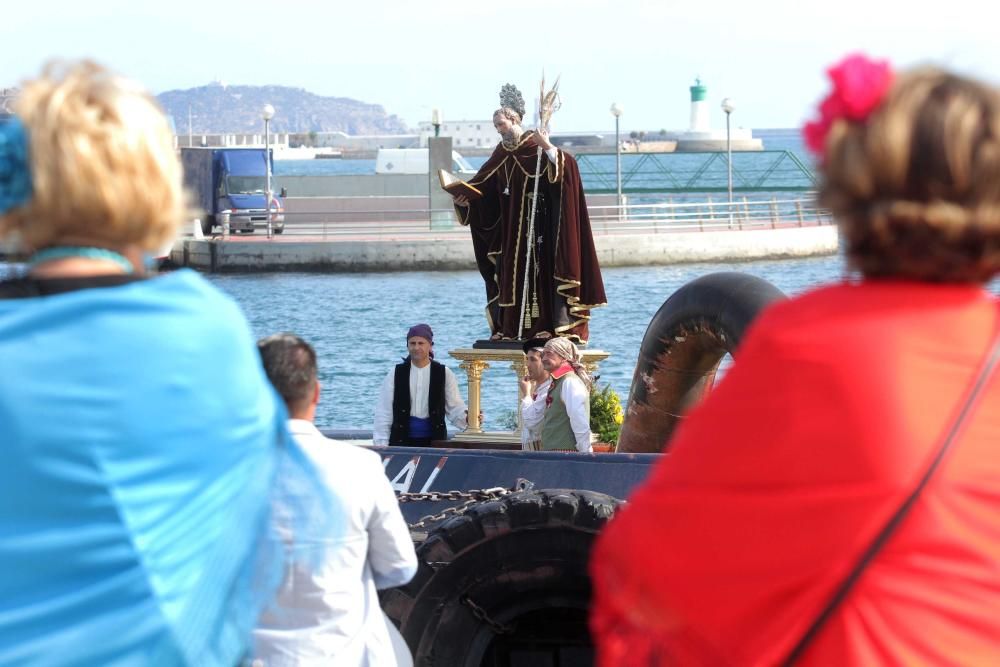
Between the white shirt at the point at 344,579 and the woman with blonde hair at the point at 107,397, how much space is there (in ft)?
2.73

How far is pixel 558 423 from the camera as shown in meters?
8.22

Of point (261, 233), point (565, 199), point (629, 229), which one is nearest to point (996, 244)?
point (565, 199)

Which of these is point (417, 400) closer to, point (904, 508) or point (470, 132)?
point (904, 508)

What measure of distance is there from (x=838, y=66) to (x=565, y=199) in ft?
26.1

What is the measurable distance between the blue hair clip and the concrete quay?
3966 cm

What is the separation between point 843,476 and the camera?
7.12 feet

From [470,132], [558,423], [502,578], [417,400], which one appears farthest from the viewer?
[470,132]

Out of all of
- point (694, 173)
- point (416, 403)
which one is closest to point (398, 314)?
point (416, 403)

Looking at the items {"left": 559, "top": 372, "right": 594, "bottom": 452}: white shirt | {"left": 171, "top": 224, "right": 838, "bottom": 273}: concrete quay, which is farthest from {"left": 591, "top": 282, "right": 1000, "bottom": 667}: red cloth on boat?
{"left": 171, "top": 224, "right": 838, "bottom": 273}: concrete quay

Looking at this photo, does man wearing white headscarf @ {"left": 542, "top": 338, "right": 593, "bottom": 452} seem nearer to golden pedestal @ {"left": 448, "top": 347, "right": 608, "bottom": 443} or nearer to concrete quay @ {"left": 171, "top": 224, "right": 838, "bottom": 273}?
golden pedestal @ {"left": 448, "top": 347, "right": 608, "bottom": 443}

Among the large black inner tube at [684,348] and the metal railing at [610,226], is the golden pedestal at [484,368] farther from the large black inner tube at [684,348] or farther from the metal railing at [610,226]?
the metal railing at [610,226]

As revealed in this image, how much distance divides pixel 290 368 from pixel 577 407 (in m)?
4.68

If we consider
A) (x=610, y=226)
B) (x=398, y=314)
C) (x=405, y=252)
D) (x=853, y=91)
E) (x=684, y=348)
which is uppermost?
(x=853, y=91)

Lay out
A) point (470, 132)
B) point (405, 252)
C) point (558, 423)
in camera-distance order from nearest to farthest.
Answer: point (558, 423) < point (405, 252) < point (470, 132)
